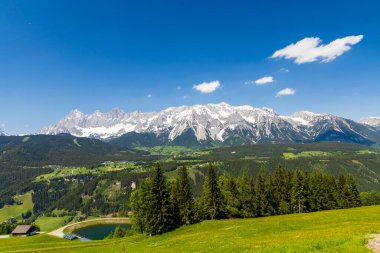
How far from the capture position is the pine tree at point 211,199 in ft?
276

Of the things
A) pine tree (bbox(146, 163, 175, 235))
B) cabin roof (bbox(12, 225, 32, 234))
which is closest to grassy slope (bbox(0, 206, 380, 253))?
pine tree (bbox(146, 163, 175, 235))

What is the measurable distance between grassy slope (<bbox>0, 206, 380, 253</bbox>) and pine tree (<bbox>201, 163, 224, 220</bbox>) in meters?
9.87

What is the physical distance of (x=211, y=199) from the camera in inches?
3317

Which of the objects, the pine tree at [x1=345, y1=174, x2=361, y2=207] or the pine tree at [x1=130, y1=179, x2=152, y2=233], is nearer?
the pine tree at [x1=130, y1=179, x2=152, y2=233]

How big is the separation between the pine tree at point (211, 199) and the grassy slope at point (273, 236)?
9870mm

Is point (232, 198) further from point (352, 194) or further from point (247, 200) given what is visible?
point (352, 194)

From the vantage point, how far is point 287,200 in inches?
3767

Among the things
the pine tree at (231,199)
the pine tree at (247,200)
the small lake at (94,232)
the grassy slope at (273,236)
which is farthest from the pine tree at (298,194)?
the small lake at (94,232)

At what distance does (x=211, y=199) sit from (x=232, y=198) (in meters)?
10.6

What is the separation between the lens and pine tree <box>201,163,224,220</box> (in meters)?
84.1

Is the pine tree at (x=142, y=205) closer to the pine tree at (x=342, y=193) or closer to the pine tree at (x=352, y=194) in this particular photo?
the pine tree at (x=342, y=193)

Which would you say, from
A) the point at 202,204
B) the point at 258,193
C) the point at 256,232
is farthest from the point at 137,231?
the point at 256,232

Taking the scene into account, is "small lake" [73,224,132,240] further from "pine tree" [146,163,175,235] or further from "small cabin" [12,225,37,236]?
"pine tree" [146,163,175,235]

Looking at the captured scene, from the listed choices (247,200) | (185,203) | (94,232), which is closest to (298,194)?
(247,200)
